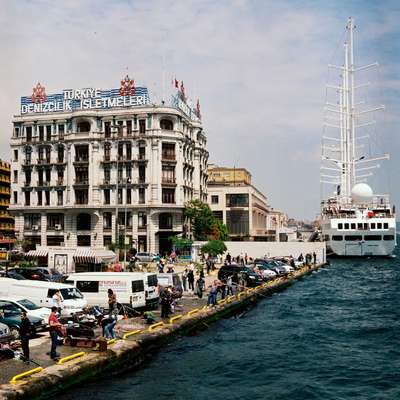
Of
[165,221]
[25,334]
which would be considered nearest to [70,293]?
[25,334]

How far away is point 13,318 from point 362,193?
102 metres

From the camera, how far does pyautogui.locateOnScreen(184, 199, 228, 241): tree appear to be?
83.1m

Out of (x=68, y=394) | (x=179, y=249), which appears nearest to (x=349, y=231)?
(x=179, y=249)

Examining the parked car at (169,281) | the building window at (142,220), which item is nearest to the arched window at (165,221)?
the building window at (142,220)

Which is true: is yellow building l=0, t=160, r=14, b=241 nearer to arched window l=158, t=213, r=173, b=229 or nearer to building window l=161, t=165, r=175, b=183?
arched window l=158, t=213, r=173, b=229

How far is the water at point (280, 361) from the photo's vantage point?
64.3 ft

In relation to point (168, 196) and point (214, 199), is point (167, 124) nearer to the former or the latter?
point (168, 196)

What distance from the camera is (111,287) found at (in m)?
30.0

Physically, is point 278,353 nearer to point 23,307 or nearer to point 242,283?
point 23,307

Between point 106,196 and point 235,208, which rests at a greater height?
point 106,196

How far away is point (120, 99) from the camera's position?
277 ft

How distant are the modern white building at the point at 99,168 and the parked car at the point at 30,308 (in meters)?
53.2

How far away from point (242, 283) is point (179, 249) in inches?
1168

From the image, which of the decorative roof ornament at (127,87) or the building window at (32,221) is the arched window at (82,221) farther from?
the decorative roof ornament at (127,87)
